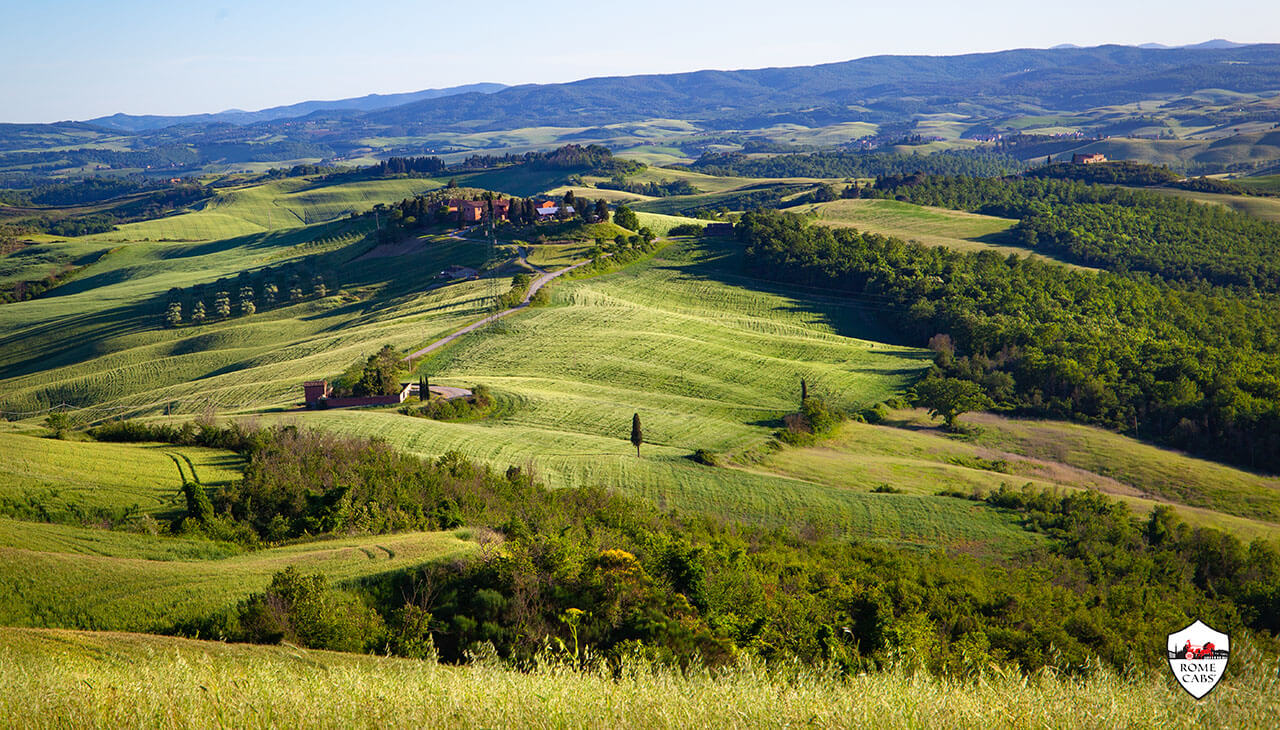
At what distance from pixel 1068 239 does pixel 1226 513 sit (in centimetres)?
9594

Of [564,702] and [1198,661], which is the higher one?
[564,702]

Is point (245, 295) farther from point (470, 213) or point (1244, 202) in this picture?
point (1244, 202)

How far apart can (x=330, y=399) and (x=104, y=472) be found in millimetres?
27159

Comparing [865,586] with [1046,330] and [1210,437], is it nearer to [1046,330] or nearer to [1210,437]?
[1210,437]

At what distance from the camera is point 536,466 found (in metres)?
51.0

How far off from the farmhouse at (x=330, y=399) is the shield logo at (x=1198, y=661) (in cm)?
5826

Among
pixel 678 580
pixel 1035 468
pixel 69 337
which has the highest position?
pixel 678 580

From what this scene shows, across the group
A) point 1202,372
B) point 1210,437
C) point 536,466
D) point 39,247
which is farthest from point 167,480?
point 39,247

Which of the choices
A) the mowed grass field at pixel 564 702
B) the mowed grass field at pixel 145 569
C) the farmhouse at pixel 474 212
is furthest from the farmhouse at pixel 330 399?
the farmhouse at pixel 474 212

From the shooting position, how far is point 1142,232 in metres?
139

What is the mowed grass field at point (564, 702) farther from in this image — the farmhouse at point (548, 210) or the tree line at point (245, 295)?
the farmhouse at point (548, 210)

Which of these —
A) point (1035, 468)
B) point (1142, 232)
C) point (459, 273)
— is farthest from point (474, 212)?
point (1142, 232)

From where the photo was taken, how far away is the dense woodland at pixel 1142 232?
396 ft

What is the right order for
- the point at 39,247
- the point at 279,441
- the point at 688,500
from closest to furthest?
the point at 279,441 < the point at 688,500 < the point at 39,247
